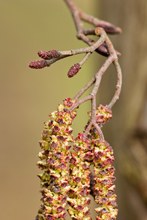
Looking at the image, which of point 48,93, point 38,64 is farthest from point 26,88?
point 38,64

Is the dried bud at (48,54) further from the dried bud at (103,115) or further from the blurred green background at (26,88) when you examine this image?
the blurred green background at (26,88)

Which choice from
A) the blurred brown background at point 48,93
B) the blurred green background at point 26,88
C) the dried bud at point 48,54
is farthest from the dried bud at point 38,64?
the blurred green background at point 26,88

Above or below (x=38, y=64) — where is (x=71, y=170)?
below

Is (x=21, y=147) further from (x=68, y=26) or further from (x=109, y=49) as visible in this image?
(x=109, y=49)

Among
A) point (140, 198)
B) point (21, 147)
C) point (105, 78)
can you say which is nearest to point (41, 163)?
point (140, 198)

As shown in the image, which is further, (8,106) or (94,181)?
(8,106)

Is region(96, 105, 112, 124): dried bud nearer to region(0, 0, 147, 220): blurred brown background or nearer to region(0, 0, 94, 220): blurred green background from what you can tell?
region(0, 0, 147, 220): blurred brown background

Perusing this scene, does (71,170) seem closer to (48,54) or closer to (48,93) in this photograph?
(48,54)
